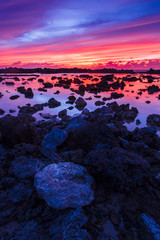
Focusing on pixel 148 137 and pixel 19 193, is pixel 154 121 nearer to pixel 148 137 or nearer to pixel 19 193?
pixel 148 137

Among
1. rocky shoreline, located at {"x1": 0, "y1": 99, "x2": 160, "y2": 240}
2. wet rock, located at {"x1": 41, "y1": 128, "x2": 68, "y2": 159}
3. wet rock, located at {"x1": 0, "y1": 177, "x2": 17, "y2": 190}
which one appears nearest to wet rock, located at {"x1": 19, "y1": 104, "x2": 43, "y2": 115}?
wet rock, located at {"x1": 41, "y1": 128, "x2": 68, "y2": 159}

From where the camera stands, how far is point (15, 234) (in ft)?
11.8

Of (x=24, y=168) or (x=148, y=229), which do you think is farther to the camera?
(x=24, y=168)

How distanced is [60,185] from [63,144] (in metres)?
3.16

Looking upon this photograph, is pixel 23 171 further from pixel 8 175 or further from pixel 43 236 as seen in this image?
pixel 43 236

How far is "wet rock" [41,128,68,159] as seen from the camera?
665 cm

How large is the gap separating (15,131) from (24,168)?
232 cm

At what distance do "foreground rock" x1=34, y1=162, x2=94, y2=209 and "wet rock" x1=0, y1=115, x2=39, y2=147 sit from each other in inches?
116

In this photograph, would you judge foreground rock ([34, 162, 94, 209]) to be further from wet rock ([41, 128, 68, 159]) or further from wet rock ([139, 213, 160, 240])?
wet rock ([41, 128, 68, 159])

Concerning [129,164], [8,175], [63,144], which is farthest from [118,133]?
[8,175]

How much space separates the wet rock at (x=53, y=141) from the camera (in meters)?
6.65

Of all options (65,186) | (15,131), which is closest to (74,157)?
(65,186)

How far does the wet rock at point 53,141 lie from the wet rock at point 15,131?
79cm

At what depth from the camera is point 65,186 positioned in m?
4.30
